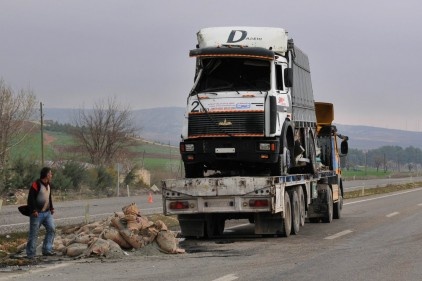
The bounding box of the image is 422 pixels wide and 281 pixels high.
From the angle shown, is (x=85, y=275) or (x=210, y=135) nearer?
(x=85, y=275)

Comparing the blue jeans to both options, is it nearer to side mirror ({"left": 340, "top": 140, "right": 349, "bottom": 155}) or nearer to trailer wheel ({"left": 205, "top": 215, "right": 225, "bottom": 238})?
trailer wheel ({"left": 205, "top": 215, "right": 225, "bottom": 238})

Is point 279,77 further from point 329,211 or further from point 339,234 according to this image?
point 329,211

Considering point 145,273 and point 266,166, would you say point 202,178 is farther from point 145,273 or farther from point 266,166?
point 145,273

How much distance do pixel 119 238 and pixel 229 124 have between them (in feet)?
11.8

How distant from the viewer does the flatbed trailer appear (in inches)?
615

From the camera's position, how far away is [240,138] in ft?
53.1

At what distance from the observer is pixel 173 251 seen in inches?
547

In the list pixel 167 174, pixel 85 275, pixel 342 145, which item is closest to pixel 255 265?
pixel 85 275

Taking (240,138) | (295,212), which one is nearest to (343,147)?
(295,212)

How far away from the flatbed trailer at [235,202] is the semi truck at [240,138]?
21mm

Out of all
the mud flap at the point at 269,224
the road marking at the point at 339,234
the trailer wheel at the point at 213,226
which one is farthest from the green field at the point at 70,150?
the mud flap at the point at 269,224

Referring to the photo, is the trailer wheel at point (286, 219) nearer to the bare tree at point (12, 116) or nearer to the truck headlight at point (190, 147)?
the truck headlight at point (190, 147)

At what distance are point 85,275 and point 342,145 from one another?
1740 centimetres

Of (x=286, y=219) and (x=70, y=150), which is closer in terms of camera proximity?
(x=286, y=219)
